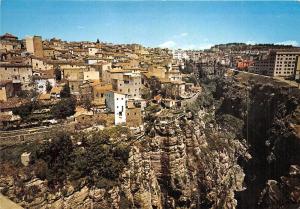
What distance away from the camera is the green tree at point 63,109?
23.2m

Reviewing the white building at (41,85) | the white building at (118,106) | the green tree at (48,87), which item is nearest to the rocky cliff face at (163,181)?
the white building at (118,106)

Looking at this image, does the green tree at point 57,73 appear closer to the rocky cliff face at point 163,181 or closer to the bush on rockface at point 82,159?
the bush on rockface at point 82,159

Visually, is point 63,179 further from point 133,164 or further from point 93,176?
point 133,164

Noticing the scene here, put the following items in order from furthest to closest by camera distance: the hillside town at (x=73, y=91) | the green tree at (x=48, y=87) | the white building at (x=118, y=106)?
the green tree at (x=48, y=87) < the white building at (x=118, y=106) < the hillside town at (x=73, y=91)

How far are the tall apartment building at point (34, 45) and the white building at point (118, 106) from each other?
17658 mm

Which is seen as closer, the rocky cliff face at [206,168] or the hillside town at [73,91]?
the rocky cliff face at [206,168]

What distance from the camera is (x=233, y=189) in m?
32.3

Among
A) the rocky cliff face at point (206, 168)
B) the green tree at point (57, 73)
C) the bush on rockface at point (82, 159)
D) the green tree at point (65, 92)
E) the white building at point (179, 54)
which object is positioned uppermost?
A: the white building at point (179, 54)

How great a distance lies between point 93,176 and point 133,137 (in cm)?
486

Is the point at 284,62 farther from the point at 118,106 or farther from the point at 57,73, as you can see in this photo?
the point at 57,73

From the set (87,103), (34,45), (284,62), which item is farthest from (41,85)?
(284,62)

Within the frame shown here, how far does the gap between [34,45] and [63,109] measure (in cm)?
1717

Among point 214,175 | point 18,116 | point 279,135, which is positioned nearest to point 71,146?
point 18,116

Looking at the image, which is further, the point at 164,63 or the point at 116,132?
the point at 164,63
